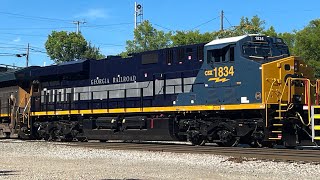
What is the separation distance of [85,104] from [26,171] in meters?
11.2

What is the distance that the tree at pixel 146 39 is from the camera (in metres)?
52.5

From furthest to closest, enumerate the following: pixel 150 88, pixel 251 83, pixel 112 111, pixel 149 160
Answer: pixel 112 111
pixel 150 88
pixel 251 83
pixel 149 160

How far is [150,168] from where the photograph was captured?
10305 millimetres

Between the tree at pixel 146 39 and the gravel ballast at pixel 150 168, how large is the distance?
1553 inches

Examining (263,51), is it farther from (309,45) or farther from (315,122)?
(309,45)

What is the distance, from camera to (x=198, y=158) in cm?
1226

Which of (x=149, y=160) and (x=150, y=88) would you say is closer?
(x=149, y=160)

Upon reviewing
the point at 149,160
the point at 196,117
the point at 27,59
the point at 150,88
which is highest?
the point at 27,59

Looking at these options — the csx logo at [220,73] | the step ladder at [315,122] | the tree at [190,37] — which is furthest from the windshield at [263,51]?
the tree at [190,37]

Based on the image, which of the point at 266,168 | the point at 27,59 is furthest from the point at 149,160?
the point at 27,59

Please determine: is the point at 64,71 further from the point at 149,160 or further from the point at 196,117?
the point at 149,160

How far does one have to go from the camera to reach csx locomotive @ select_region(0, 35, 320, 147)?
14.8 meters

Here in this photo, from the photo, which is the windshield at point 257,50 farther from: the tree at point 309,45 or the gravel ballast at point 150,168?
the tree at point 309,45

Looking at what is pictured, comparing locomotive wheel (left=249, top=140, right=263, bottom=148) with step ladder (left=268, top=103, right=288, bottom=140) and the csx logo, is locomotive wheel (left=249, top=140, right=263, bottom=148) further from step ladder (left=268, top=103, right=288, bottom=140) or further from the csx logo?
the csx logo
